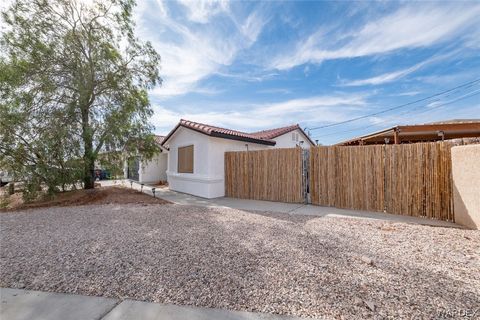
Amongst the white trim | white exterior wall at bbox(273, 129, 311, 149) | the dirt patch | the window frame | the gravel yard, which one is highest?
white exterior wall at bbox(273, 129, 311, 149)

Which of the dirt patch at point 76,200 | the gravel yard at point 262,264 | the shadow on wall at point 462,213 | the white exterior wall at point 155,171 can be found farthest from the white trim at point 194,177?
the shadow on wall at point 462,213

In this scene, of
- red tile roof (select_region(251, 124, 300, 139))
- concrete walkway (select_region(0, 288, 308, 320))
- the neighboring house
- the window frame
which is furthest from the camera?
the neighboring house

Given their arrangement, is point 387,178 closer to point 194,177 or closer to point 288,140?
point 194,177

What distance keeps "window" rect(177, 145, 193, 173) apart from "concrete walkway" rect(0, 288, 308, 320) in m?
9.13

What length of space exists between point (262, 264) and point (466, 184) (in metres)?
5.52

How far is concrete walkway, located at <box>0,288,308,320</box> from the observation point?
2.29 meters

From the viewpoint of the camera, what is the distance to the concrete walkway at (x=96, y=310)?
2285 millimetres

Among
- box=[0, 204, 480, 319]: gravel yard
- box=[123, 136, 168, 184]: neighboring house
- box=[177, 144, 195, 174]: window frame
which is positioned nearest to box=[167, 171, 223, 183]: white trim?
box=[177, 144, 195, 174]: window frame

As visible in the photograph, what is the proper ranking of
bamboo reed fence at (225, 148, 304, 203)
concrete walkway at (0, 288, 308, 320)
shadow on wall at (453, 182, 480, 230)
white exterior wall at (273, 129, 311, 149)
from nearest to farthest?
concrete walkway at (0, 288, 308, 320) < shadow on wall at (453, 182, 480, 230) < bamboo reed fence at (225, 148, 304, 203) < white exterior wall at (273, 129, 311, 149)

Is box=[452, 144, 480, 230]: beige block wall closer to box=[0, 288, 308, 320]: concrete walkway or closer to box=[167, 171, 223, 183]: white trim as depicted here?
box=[0, 288, 308, 320]: concrete walkway

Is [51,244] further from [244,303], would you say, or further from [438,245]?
[438,245]

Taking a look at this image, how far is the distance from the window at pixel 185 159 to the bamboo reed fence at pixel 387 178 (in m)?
6.26

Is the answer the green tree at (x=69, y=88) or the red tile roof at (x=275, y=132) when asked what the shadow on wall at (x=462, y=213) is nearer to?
the red tile roof at (x=275, y=132)

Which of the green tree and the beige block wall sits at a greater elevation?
the green tree
